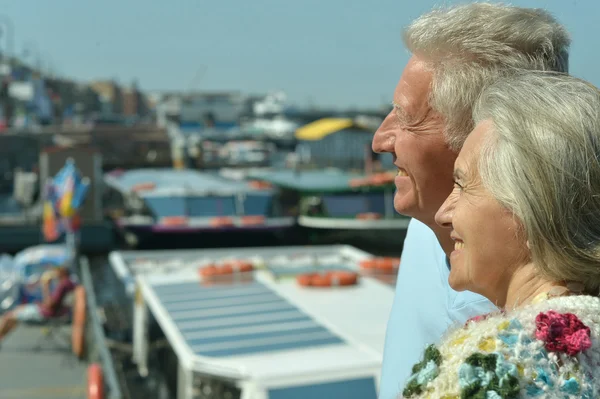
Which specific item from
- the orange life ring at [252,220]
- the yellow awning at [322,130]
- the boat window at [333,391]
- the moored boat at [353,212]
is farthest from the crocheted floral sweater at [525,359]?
the yellow awning at [322,130]

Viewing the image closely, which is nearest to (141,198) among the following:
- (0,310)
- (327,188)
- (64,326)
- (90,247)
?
(90,247)

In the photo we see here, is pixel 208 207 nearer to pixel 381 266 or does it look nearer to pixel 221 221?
pixel 221 221

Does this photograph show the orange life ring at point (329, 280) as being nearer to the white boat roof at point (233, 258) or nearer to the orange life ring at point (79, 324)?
the white boat roof at point (233, 258)

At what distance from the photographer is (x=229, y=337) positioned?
619cm

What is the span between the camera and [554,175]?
1105mm

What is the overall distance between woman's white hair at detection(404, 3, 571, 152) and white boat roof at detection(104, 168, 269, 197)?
75.9 ft

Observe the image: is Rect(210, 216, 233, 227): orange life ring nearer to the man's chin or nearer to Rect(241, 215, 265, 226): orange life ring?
Rect(241, 215, 265, 226): orange life ring

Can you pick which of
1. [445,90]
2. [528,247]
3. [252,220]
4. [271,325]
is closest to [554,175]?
[528,247]

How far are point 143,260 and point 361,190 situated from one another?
14.9 m

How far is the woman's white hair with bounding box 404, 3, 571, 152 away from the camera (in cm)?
148

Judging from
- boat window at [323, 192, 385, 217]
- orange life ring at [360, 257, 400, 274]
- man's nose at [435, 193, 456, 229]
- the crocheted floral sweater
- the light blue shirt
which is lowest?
boat window at [323, 192, 385, 217]

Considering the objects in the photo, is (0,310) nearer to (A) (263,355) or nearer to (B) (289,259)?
(B) (289,259)

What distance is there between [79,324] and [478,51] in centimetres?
932

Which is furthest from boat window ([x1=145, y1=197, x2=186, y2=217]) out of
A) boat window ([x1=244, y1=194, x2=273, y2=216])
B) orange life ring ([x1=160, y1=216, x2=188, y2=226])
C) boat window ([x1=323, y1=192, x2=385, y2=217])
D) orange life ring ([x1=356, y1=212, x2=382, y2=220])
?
orange life ring ([x1=356, y1=212, x2=382, y2=220])
